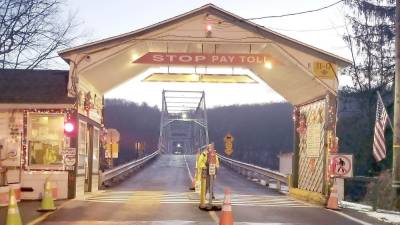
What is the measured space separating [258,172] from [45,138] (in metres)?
17.0

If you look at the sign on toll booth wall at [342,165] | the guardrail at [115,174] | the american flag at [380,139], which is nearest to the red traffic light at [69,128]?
the guardrail at [115,174]

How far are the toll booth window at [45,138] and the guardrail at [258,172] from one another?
10.6 m

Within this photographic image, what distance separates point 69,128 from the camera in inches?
779

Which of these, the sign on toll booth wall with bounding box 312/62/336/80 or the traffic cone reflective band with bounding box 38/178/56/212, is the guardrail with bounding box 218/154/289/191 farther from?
the traffic cone reflective band with bounding box 38/178/56/212

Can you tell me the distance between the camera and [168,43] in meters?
20.8

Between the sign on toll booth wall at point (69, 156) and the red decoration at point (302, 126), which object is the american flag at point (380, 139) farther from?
the sign on toll booth wall at point (69, 156)

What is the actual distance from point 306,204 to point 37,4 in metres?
30.4

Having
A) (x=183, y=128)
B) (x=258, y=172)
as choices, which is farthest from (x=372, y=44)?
(x=183, y=128)

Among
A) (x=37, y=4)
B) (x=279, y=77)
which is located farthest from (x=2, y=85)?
(x=37, y=4)

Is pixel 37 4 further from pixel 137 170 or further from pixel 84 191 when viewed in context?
pixel 84 191

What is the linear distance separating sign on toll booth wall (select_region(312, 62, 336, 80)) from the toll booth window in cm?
822

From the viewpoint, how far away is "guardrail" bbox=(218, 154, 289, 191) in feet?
92.9

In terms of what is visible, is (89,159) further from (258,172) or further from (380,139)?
(258,172)

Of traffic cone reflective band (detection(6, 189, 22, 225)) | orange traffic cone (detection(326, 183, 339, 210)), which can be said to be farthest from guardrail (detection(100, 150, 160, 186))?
traffic cone reflective band (detection(6, 189, 22, 225))
